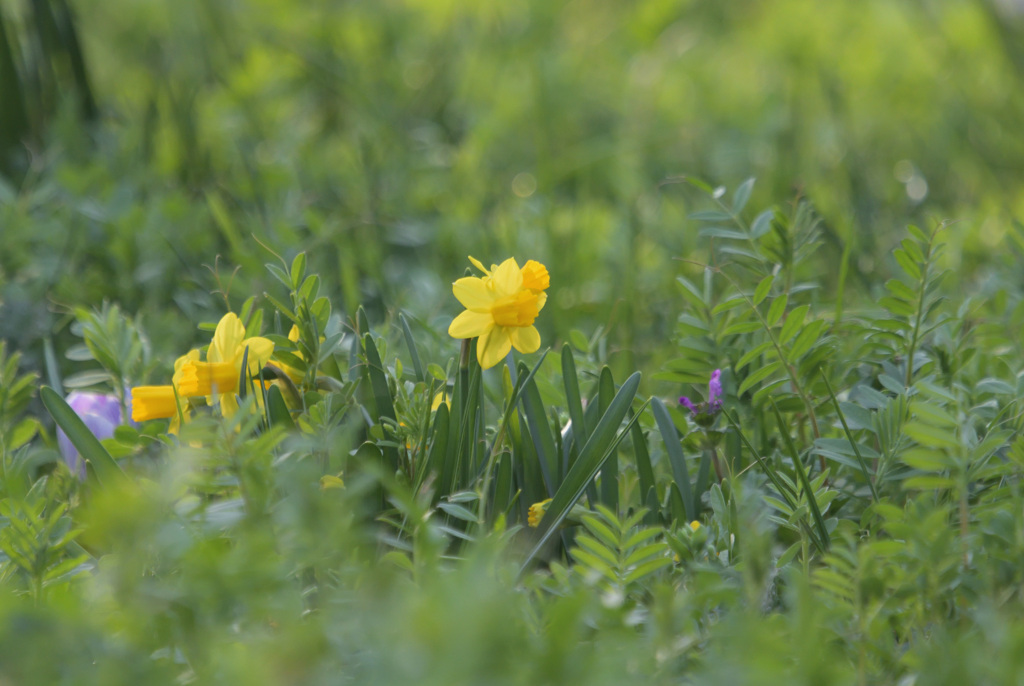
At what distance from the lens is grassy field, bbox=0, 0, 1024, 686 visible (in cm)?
66

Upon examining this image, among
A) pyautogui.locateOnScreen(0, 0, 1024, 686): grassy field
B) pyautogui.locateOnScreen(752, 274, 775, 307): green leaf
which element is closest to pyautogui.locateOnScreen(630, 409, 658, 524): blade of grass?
pyautogui.locateOnScreen(0, 0, 1024, 686): grassy field

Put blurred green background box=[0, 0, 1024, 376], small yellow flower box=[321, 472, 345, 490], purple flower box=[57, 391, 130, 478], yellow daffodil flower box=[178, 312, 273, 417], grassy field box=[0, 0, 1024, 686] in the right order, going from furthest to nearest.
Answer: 1. blurred green background box=[0, 0, 1024, 376]
2. purple flower box=[57, 391, 130, 478]
3. yellow daffodil flower box=[178, 312, 273, 417]
4. small yellow flower box=[321, 472, 345, 490]
5. grassy field box=[0, 0, 1024, 686]

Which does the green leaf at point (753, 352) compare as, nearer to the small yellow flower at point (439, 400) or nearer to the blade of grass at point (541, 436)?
the blade of grass at point (541, 436)

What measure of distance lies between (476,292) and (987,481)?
0.64 metres

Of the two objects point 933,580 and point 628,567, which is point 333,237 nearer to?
point 628,567

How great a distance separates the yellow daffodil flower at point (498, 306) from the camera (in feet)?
3.17

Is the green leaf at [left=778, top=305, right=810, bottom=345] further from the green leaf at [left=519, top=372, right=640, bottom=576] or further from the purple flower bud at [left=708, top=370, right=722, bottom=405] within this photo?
the green leaf at [left=519, top=372, right=640, bottom=576]

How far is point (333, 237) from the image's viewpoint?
184 cm

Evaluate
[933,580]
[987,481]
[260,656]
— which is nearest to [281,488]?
[260,656]

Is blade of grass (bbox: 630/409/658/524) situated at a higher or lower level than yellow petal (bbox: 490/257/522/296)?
lower

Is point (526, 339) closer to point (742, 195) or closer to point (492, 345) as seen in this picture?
point (492, 345)

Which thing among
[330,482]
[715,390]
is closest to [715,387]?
[715,390]

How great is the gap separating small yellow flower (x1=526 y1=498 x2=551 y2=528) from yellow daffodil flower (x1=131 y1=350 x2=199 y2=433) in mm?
420

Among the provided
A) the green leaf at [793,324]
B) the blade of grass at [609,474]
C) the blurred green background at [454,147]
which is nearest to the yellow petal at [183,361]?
the blurred green background at [454,147]
